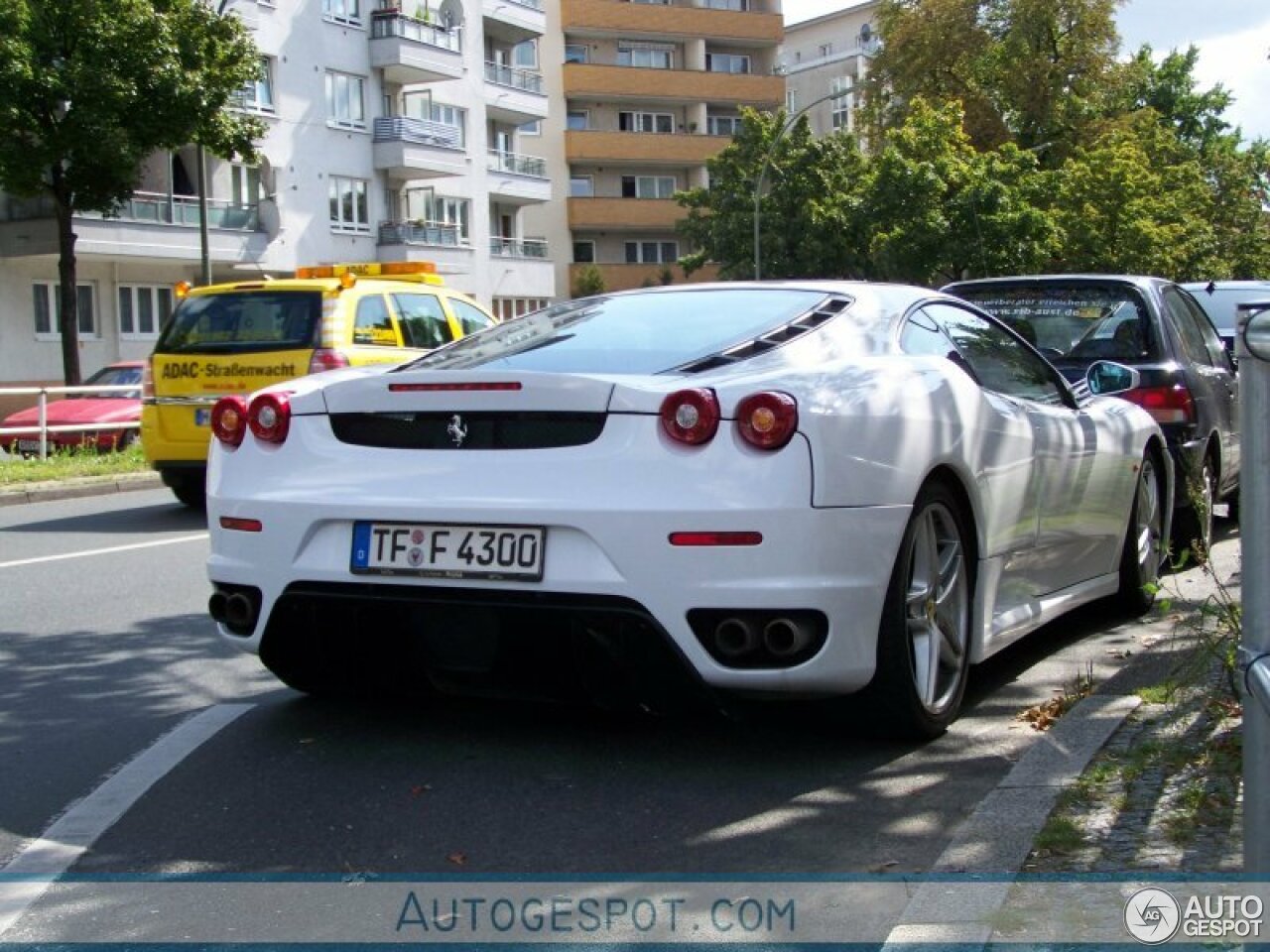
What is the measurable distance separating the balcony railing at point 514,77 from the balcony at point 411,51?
4.00 meters

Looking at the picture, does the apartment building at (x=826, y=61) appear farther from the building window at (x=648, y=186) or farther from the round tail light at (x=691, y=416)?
the round tail light at (x=691, y=416)

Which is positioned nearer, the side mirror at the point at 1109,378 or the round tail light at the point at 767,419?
the round tail light at the point at 767,419

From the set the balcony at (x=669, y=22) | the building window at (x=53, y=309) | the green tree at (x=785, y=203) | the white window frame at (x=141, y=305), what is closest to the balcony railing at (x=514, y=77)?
the green tree at (x=785, y=203)

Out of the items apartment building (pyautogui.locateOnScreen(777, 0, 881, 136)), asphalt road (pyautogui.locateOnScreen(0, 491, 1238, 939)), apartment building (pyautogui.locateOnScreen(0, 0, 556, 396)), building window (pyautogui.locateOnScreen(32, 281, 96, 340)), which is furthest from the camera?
apartment building (pyautogui.locateOnScreen(777, 0, 881, 136))

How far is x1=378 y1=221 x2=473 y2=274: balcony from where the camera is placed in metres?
48.5

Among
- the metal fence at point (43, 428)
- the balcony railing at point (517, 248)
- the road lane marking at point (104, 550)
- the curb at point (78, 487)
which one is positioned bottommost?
the curb at point (78, 487)

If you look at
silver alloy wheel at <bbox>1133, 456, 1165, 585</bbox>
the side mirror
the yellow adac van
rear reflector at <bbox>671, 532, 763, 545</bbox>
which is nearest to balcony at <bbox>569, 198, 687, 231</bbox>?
the yellow adac van

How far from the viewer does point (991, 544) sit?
5.32 meters

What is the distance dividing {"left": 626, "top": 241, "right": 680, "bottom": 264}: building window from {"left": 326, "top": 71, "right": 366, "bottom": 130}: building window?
2454cm

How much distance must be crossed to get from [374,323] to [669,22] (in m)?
60.0

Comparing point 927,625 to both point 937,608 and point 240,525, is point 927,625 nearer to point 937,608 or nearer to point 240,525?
point 937,608

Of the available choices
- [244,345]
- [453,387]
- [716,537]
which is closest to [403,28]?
[244,345]

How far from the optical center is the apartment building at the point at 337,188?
38344 mm

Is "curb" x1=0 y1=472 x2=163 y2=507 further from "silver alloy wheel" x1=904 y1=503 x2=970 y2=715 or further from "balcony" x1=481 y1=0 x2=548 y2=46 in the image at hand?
"balcony" x1=481 y1=0 x2=548 y2=46
